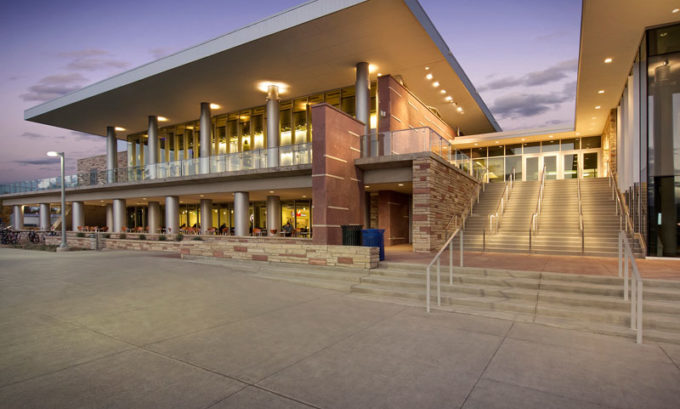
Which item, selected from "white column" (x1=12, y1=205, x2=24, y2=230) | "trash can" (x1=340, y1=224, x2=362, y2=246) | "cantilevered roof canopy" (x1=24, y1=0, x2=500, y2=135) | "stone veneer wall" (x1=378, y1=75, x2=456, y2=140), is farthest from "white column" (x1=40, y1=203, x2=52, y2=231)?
"trash can" (x1=340, y1=224, x2=362, y2=246)

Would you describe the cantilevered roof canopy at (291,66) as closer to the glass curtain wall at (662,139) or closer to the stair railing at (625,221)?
the glass curtain wall at (662,139)

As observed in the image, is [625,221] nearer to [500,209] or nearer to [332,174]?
[500,209]

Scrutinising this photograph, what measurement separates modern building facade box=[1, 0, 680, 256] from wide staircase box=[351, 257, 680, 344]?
5.48 meters

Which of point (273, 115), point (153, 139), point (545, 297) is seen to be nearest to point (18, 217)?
point (153, 139)

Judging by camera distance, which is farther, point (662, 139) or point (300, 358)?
point (662, 139)

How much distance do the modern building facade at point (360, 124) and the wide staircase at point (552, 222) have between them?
1094mm

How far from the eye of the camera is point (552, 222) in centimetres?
1559

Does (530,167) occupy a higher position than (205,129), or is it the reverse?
(205,129)

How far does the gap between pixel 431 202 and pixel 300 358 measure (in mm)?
10485

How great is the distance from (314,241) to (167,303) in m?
7.26

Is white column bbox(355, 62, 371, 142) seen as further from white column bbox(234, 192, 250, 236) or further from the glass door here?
the glass door

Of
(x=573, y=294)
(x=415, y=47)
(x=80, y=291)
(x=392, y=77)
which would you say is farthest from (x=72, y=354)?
(x=392, y=77)

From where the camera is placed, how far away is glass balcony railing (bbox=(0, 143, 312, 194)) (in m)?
18.2

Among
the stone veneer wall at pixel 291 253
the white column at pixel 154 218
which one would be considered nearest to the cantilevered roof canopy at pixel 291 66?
the white column at pixel 154 218
